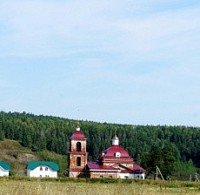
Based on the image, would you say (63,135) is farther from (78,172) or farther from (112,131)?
(78,172)

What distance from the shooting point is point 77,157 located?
83.9m

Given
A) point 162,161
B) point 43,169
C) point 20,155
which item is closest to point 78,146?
point 43,169

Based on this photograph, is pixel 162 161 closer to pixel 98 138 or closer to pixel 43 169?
pixel 43 169

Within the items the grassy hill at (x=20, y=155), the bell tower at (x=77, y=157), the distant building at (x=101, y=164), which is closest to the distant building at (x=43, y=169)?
the bell tower at (x=77, y=157)

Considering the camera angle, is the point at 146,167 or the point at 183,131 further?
the point at 183,131

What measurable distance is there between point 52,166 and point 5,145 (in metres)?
65.9

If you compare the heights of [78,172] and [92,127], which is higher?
[92,127]

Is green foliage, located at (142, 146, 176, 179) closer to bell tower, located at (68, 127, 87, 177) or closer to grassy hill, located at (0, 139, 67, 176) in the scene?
bell tower, located at (68, 127, 87, 177)

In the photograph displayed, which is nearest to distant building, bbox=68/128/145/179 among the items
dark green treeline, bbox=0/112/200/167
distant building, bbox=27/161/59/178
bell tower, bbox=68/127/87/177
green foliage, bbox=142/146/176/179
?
bell tower, bbox=68/127/87/177

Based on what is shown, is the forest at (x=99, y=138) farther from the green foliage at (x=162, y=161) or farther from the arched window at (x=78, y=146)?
the arched window at (x=78, y=146)

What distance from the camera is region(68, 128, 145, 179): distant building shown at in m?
82.5

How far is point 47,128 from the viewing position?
16975cm

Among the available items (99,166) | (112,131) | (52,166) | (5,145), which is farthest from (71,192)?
(112,131)

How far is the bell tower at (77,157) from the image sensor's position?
8325 centimetres
